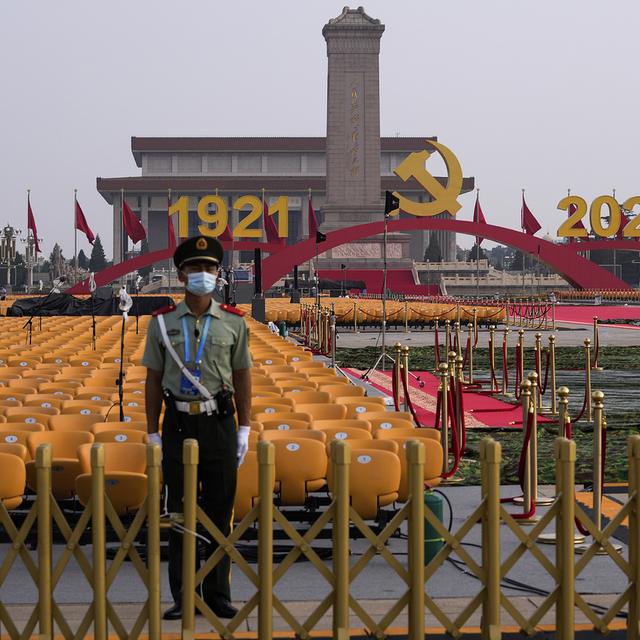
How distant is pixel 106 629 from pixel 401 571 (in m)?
1.52

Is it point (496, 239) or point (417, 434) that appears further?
point (496, 239)

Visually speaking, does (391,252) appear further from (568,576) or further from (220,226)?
(568,576)

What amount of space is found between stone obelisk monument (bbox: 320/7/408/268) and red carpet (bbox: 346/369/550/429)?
84.8 meters

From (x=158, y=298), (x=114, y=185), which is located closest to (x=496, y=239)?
(x=158, y=298)

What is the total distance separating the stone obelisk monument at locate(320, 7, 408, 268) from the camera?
10525 cm

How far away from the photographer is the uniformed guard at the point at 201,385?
634 cm

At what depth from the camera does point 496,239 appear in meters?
86.7

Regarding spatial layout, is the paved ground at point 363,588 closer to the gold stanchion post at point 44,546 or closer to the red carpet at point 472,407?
the gold stanchion post at point 44,546

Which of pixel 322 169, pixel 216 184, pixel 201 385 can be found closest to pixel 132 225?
pixel 201 385

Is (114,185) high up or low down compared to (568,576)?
up

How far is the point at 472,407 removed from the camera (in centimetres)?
1856

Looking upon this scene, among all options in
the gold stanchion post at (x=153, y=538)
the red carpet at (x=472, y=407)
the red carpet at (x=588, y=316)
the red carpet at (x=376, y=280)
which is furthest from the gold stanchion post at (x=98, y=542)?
the red carpet at (x=376, y=280)

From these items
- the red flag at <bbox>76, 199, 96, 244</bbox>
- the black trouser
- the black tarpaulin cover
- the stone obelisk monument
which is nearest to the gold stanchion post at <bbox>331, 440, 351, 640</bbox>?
the black trouser

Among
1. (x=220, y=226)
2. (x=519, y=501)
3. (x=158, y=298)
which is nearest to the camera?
(x=519, y=501)
